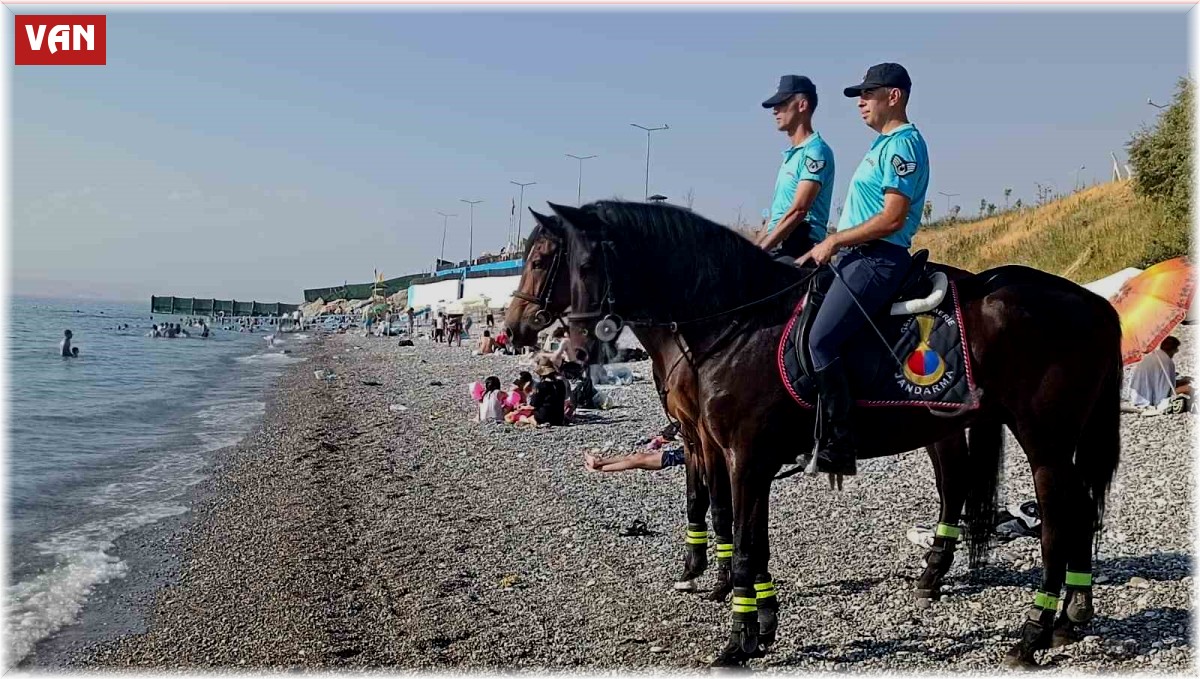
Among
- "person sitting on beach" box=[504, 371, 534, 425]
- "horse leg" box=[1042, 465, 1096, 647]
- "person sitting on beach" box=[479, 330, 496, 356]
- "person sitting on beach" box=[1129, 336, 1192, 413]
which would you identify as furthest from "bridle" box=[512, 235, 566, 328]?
"person sitting on beach" box=[479, 330, 496, 356]

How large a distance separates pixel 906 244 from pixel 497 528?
611 cm

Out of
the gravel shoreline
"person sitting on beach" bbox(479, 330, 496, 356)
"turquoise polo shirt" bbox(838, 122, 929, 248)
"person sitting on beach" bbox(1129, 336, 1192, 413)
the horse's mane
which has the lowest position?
the gravel shoreline

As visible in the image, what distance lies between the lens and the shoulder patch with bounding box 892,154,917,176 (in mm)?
5434

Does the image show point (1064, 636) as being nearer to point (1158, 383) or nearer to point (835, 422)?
point (835, 422)

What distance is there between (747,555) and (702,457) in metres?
1.27

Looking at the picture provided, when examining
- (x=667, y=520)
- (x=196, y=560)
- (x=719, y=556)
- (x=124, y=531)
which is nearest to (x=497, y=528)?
(x=667, y=520)

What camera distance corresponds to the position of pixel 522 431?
17.4 meters

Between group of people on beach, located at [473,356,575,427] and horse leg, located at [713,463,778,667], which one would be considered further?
group of people on beach, located at [473,356,575,427]

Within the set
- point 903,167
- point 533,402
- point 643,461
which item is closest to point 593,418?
point 533,402

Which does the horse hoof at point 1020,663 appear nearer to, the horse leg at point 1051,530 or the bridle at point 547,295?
the horse leg at point 1051,530

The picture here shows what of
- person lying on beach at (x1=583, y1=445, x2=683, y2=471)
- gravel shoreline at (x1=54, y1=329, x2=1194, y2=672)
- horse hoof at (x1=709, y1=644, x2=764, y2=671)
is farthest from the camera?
person lying on beach at (x1=583, y1=445, x2=683, y2=471)

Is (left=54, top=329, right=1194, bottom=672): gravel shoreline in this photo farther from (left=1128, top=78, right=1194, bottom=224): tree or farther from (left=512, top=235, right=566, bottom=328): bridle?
(left=1128, top=78, right=1194, bottom=224): tree

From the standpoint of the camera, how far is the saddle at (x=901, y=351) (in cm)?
543

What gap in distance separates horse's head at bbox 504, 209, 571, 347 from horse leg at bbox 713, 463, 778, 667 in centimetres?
154
